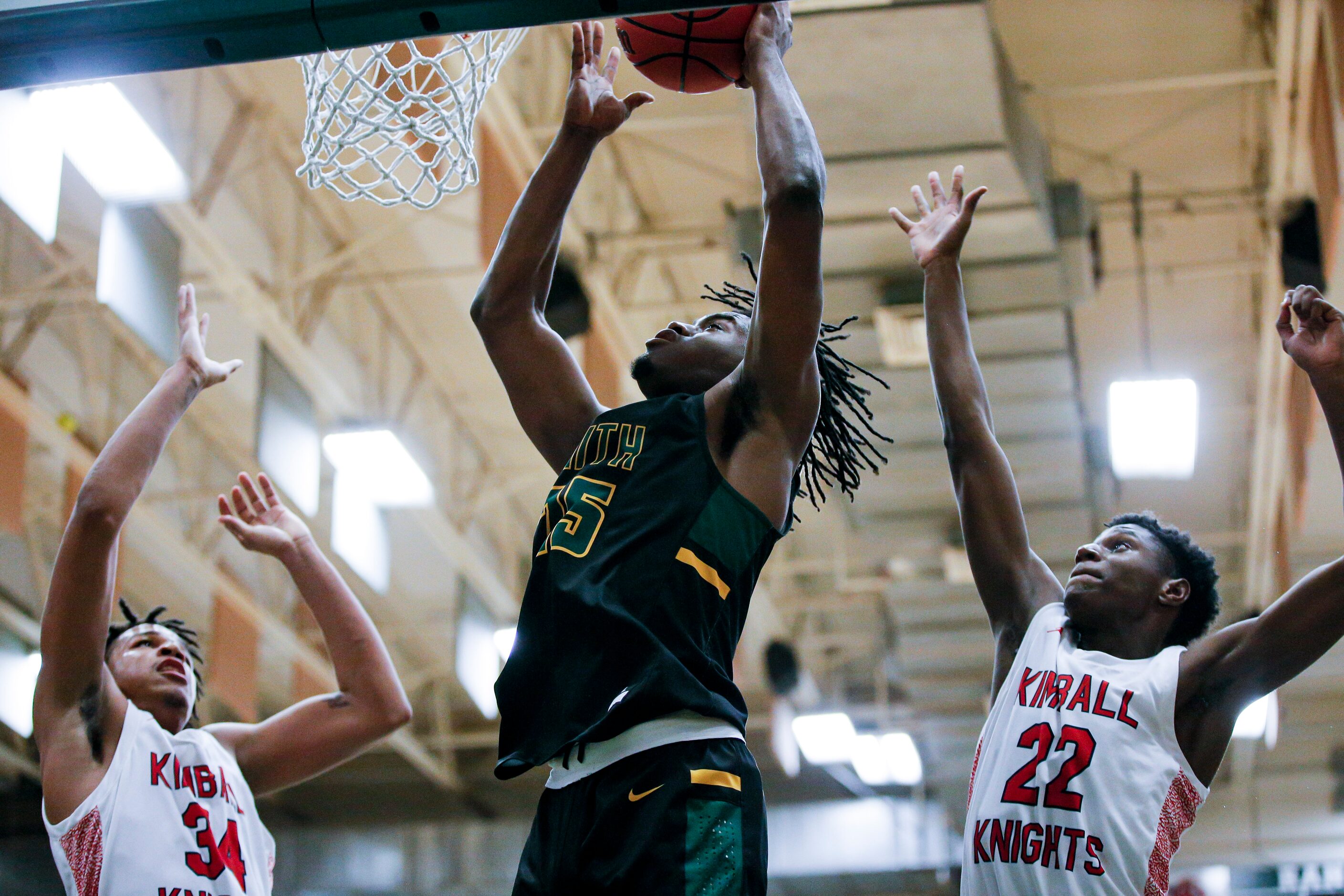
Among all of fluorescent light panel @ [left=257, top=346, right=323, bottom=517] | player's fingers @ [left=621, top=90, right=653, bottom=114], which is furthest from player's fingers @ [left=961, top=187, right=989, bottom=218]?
fluorescent light panel @ [left=257, top=346, right=323, bottom=517]

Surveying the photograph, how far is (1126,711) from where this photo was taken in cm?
346

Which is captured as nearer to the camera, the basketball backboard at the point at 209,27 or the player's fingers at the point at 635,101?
the basketball backboard at the point at 209,27

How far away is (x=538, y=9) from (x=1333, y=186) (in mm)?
5592

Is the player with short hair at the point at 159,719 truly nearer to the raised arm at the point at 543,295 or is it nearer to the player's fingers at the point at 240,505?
the player's fingers at the point at 240,505

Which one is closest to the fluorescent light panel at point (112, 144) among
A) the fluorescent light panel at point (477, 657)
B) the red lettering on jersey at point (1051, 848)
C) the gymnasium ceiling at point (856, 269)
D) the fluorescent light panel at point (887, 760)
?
the gymnasium ceiling at point (856, 269)

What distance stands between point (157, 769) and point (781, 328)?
2057 mm

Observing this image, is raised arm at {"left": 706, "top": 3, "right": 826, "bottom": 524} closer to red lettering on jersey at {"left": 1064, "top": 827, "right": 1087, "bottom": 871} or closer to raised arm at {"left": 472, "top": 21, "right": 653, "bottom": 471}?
raised arm at {"left": 472, "top": 21, "right": 653, "bottom": 471}

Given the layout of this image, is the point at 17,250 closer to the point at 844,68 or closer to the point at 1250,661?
the point at 844,68

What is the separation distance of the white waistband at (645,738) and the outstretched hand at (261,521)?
1777 mm

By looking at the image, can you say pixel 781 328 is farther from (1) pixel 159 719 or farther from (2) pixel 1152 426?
(2) pixel 1152 426

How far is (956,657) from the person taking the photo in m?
14.9

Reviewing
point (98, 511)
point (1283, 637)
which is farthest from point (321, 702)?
point (1283, 637)

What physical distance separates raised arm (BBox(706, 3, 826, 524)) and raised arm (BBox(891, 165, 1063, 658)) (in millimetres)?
839

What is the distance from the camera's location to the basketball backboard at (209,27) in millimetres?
2980
